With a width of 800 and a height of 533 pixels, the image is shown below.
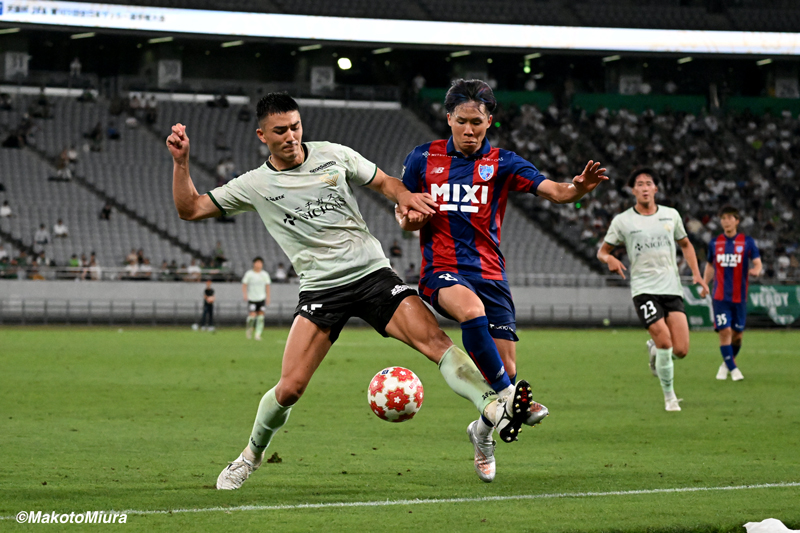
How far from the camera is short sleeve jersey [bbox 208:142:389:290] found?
6.90 m

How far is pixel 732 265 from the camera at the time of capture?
16.8m

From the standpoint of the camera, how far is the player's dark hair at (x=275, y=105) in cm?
677

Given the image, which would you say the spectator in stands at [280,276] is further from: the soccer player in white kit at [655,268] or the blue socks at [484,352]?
the blue socks at [484,352]

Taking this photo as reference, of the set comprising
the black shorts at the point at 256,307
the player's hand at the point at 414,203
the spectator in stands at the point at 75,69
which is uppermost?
the spectator in stands at the point at 75,69

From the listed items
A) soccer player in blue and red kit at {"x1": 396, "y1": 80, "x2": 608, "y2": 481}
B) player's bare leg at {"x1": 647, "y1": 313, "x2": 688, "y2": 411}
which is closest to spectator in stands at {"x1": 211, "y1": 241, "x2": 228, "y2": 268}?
player's bare leg at {"x1": 647, "y1": 313, "x2": 688, "y2": 411}

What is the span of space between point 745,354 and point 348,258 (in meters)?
18.1

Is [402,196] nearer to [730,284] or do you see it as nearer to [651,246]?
[651,246]

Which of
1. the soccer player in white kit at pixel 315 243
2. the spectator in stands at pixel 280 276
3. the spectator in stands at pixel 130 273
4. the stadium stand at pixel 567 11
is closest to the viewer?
the soccer player in white kit at pixel 315 243

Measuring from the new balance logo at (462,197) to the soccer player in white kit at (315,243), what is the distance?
1.53 feet

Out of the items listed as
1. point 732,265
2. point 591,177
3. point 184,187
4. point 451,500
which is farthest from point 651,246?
point 184,187

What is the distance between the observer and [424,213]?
6590mm

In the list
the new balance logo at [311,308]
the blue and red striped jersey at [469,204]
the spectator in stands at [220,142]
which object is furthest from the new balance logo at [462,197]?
the spectator in stands at [220,142]

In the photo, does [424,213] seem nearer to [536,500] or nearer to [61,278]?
[536,500]

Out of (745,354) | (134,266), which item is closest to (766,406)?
(745,354)
